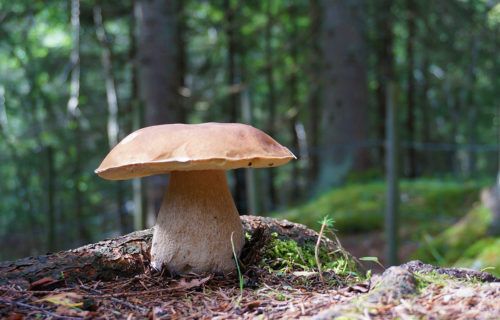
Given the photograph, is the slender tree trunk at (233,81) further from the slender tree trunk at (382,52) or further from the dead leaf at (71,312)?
the dead leaf at (71,312)

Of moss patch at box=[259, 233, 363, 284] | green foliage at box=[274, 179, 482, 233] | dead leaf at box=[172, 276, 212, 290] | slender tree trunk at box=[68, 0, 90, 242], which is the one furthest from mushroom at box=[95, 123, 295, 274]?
green foliage at box=[274, 179, 482, 233]

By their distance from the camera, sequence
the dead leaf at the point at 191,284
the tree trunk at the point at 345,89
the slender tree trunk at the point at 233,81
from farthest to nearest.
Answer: the slender tree trunk at the point at 233,81 < the tree trunk at the point at 345,89 < the dead leaf at the point at 191,284

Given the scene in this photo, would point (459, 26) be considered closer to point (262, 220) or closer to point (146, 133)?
point (262, 220)

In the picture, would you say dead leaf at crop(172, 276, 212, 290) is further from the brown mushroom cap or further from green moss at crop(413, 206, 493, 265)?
green moss at crop(413, 206, 493, 265)

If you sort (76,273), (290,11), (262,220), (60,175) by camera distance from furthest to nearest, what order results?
(290,11), (60,175), (262,220), (76,273)

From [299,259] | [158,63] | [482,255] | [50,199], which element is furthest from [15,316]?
[158,63]

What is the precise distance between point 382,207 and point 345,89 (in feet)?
10.1

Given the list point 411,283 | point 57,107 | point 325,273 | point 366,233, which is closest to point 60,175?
point 57,107

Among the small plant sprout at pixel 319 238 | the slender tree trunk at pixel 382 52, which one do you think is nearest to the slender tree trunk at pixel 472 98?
the slender tree trunk at pixel 382 52

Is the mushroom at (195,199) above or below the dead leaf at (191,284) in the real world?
above

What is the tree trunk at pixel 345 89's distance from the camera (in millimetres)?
9234

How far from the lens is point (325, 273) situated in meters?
2.32

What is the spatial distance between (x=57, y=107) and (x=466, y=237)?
9.64 meters

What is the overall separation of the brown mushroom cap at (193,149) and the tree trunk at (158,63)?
3967mm
